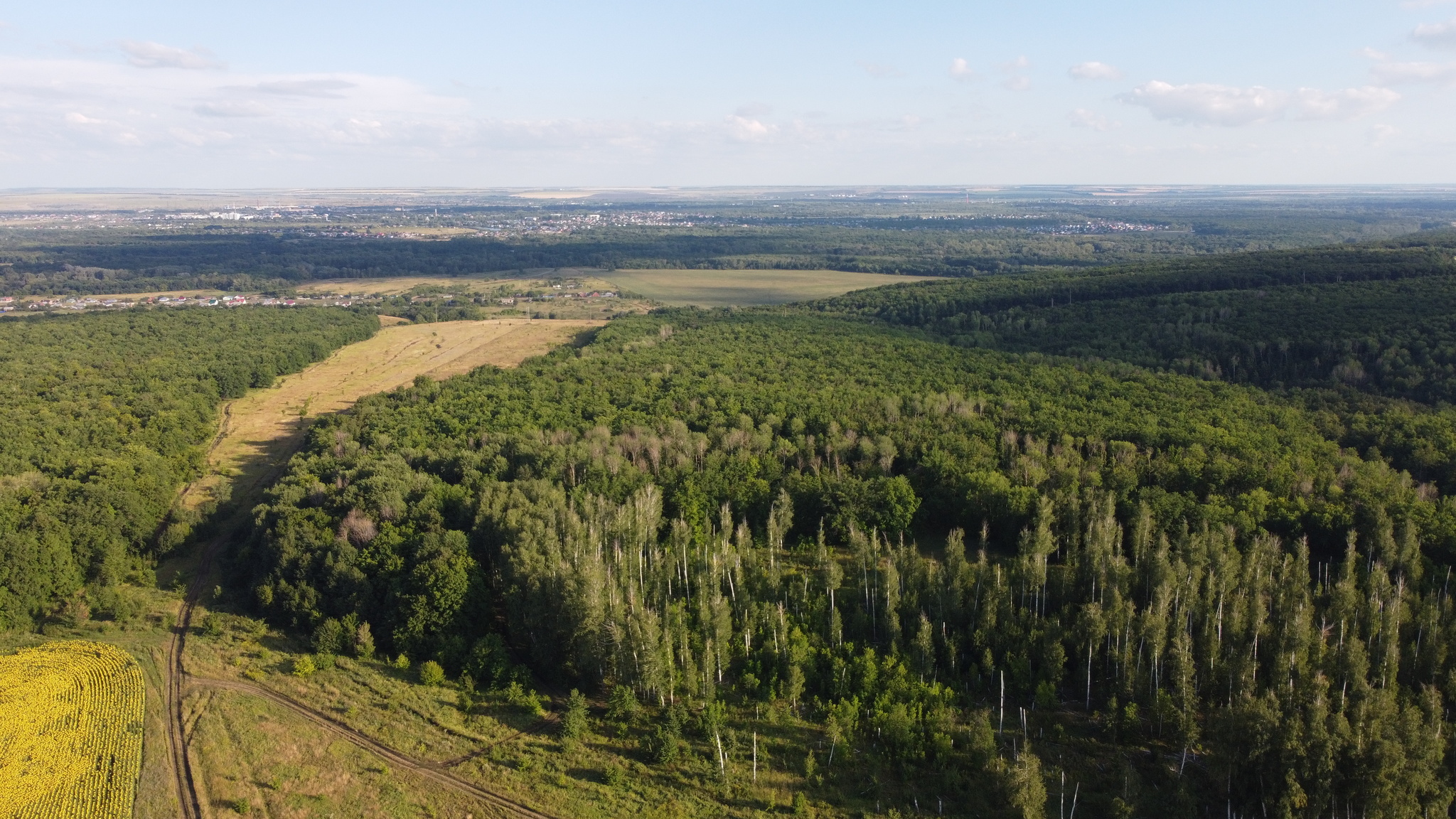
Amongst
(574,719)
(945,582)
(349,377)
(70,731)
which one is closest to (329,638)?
(70,731)

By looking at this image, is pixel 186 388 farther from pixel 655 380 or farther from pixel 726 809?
pixel 726 809

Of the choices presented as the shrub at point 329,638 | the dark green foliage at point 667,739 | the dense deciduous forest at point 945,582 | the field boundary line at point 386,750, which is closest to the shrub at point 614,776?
the dark green foliage at point 667,739

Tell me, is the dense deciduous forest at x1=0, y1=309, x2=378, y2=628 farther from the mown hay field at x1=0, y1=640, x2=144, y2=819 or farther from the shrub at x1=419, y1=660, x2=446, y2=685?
the shrub at x1=419, y1=660, x2=446, y2=685

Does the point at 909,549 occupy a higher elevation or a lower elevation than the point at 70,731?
higher

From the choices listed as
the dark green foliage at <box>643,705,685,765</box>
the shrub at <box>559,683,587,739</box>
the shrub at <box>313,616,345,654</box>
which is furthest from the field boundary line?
the dark green foliage at <box>643,705,685,765</box>

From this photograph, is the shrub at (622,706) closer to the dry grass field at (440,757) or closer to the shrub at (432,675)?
the dry grass field at (440,757)

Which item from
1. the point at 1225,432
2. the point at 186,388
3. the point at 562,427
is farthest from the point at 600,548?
the point at 186,388

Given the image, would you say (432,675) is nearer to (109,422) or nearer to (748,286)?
(109,422)

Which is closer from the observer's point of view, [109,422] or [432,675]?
[432,675]
